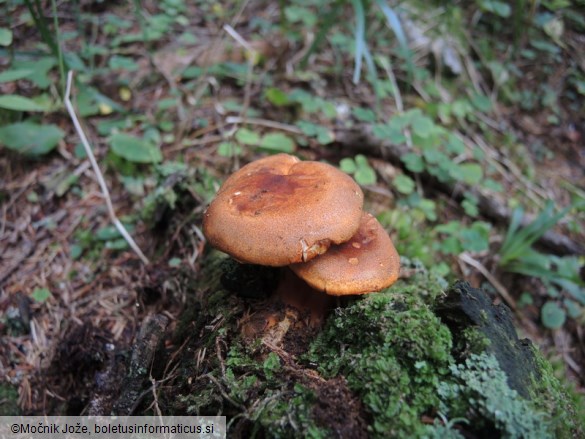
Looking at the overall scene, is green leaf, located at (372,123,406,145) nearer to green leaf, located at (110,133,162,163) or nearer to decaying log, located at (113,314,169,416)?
green leaf, located at (110,133,162,163)

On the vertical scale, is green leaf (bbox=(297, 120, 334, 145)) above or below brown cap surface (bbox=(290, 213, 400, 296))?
below

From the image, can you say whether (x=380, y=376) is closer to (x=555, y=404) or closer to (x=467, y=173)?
(x=555, y=404)

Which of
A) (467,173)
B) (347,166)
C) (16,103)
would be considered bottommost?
(467,173)

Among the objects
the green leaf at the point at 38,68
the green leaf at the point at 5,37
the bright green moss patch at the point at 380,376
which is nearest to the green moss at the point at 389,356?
the bright green moss patch at the point at 380,376

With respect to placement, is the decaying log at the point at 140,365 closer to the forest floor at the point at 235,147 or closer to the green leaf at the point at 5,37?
the forest floor at the point at 235,147

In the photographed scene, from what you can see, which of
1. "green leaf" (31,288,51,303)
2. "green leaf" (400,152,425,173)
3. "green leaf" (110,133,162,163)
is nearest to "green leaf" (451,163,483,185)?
"green leaf" (400,152,425,173)

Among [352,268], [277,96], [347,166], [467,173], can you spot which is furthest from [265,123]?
[352,268]
